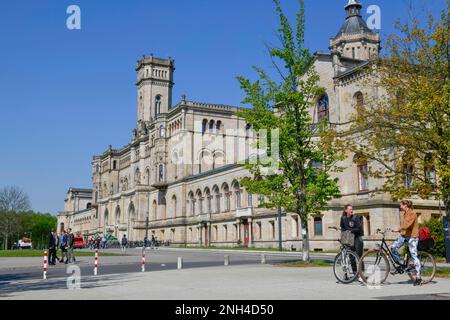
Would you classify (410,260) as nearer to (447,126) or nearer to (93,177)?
(447,126)

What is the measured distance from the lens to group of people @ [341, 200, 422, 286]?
12250mm

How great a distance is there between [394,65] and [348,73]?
25851 millimetres

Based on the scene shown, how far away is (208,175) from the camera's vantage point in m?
66.0

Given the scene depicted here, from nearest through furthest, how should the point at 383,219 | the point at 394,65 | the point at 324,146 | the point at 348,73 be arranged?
the point at 394,65
the point at 324,146
the point at 383,219
the point at 348,73

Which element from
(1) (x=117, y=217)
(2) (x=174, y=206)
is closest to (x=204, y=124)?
(2) (x=174, y=206)

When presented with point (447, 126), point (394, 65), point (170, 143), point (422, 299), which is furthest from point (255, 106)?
point (170, 143)

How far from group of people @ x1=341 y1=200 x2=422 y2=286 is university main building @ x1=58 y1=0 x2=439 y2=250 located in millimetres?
16925

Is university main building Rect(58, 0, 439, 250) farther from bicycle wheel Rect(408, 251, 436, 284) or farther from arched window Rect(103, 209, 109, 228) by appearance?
bicycle wheel Rect(408, 251, 436, 284)

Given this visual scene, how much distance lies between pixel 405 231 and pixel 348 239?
1.52 m

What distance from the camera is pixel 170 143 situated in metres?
78.6

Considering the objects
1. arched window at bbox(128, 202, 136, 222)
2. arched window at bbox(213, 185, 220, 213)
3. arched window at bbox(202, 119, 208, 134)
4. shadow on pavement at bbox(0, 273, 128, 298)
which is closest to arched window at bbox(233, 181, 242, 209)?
arched window at bbox(213, 185, 220, 213)

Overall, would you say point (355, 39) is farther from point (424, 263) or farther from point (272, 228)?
point (424, 263)

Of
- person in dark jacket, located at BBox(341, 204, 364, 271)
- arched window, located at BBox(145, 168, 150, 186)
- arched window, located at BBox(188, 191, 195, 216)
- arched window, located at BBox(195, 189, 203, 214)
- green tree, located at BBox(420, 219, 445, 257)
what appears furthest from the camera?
arched window, located at BBox(145, 168, 150, 186)

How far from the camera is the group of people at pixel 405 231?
12250 mm
